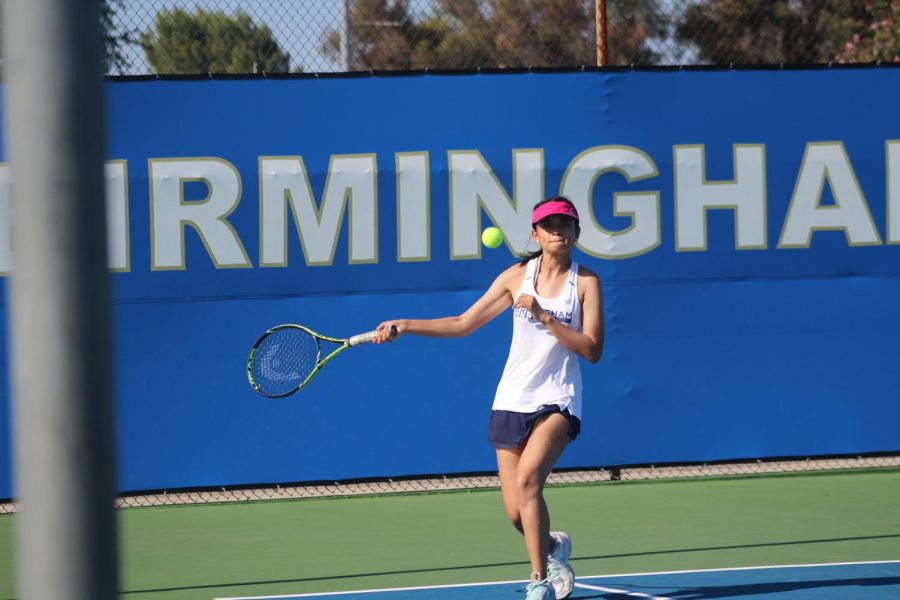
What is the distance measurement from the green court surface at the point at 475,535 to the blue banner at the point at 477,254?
29 centimetres

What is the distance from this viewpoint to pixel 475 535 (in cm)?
732

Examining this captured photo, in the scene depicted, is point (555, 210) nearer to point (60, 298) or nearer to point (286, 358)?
point (286, 358)

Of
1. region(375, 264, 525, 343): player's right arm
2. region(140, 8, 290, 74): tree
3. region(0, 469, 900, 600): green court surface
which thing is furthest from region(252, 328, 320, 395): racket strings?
region(140, 8, 290, 74): tree

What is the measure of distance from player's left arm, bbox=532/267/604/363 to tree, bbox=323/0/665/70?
14364 mm

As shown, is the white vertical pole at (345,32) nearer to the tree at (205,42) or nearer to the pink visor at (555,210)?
the tree at (205,42)

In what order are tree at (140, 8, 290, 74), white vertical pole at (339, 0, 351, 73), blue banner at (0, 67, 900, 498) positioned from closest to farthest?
blue banner at (0, 67, 900, 498) < tree at (140, 8, 290, 74) < white vertical pole at (339, 0, 351, 73)

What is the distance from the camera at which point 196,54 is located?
35.3 feet

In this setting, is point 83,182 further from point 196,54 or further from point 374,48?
point 374,48

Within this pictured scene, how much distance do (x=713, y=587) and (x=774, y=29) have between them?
67.0 ft

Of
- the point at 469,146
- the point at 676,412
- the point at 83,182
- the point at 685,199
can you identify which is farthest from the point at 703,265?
the point at 83,182

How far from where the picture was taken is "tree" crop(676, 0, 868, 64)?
19.4m

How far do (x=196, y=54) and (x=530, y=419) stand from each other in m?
6.34

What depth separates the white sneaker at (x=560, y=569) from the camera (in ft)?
17.7

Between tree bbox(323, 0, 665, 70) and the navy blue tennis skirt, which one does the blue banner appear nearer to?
the navy blue tennis skirt
